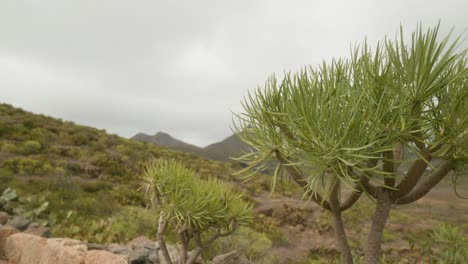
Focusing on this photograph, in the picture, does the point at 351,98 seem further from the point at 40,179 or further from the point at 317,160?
the point at 40,179

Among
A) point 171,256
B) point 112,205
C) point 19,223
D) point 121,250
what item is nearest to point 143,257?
point 171,256

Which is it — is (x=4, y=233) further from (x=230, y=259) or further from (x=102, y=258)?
(x=230, y=259)

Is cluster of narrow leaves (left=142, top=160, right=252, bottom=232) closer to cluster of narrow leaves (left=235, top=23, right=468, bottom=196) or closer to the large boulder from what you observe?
the large boulder

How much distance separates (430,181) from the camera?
98.9 inches

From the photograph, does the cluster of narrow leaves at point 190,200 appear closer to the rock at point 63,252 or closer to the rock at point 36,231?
the rock at point 63,252

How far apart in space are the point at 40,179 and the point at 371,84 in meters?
13.2

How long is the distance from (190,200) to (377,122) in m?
2.80

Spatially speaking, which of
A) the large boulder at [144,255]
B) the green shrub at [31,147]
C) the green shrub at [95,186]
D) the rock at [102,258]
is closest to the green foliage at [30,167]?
the green shrub at [95,186]

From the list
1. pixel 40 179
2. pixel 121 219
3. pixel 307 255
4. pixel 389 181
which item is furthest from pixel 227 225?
pixel 40 179

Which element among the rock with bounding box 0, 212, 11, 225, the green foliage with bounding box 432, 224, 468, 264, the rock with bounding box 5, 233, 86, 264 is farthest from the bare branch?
the rock with bounding box 0, 212, 11, 225

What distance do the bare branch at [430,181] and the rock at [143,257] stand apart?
457 cm

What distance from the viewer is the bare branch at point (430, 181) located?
2.43 meters

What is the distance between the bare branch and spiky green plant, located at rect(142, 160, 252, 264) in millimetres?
2478

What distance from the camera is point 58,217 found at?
871 cm
